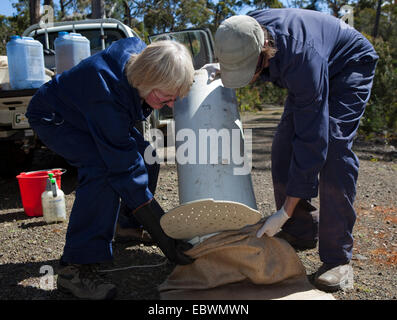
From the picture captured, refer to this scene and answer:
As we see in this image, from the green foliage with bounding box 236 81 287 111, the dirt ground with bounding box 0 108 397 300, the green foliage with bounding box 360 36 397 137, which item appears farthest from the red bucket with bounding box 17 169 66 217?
the green foliage with bounding box 236 81 287 111

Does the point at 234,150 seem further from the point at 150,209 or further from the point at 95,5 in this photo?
the point at 95,5

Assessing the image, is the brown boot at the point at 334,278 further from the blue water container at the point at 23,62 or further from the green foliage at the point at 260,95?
the green foliage at the point at 260,95

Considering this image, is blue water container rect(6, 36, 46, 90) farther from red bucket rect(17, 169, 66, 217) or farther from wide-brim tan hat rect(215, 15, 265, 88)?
wide-brim tan hat rect(215, 15, 265, 88)

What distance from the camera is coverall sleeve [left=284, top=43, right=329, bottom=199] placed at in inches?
69.7

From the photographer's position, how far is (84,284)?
1.97 meters

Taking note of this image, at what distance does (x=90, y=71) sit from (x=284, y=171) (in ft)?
4.32

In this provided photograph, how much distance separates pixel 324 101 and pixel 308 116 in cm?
10

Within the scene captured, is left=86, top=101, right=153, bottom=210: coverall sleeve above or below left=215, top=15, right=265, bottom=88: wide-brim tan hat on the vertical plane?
below

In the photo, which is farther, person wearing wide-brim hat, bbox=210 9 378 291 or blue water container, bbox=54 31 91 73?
blue water container, bbox=54 31 91 73

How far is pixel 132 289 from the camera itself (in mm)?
2125

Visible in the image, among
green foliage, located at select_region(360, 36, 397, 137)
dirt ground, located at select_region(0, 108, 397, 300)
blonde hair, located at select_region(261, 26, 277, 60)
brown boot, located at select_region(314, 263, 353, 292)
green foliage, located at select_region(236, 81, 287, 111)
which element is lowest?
green foliage, located at select_region(236, 81, 287, 111)

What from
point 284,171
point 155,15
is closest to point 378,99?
point 284,171

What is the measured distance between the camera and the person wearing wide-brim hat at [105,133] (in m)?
1.81

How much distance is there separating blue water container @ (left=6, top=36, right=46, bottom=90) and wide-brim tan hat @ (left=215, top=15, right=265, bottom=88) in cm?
226
